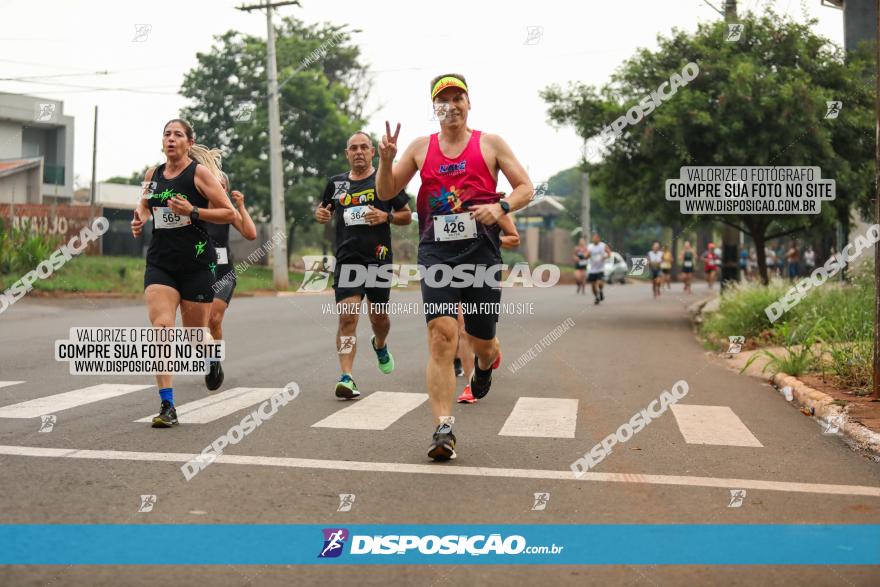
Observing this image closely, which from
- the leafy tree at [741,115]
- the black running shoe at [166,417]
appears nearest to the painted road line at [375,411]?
the black running shoe at [166,417]

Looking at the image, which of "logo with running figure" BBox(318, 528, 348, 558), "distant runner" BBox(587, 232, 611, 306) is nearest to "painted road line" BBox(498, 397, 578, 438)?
"logo with running figure" BBox(318, 528, 348, 558)

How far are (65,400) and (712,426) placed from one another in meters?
5.21

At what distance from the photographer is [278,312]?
21.5 meters

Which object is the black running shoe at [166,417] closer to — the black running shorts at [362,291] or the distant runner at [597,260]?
the black running shorts at [362,291]

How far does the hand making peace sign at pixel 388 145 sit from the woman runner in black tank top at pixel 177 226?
6.03 ft

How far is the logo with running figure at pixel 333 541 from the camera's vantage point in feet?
14.2

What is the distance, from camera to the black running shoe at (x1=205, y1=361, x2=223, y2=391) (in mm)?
9234

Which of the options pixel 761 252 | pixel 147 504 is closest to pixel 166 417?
pixel 147 504

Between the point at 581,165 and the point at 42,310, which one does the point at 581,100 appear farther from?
the point at 42,310

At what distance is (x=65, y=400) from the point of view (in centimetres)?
864

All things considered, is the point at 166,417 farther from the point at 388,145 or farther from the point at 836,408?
the point at 836,408

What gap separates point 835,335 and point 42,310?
14.8 m

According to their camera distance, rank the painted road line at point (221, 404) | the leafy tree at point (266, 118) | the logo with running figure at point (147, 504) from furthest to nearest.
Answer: the leafy tree at point (266, 118)
the painted road line at point (221, 404)
the logo with running figure at point (147, 504)

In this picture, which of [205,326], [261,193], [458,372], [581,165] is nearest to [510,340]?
[458,372]
